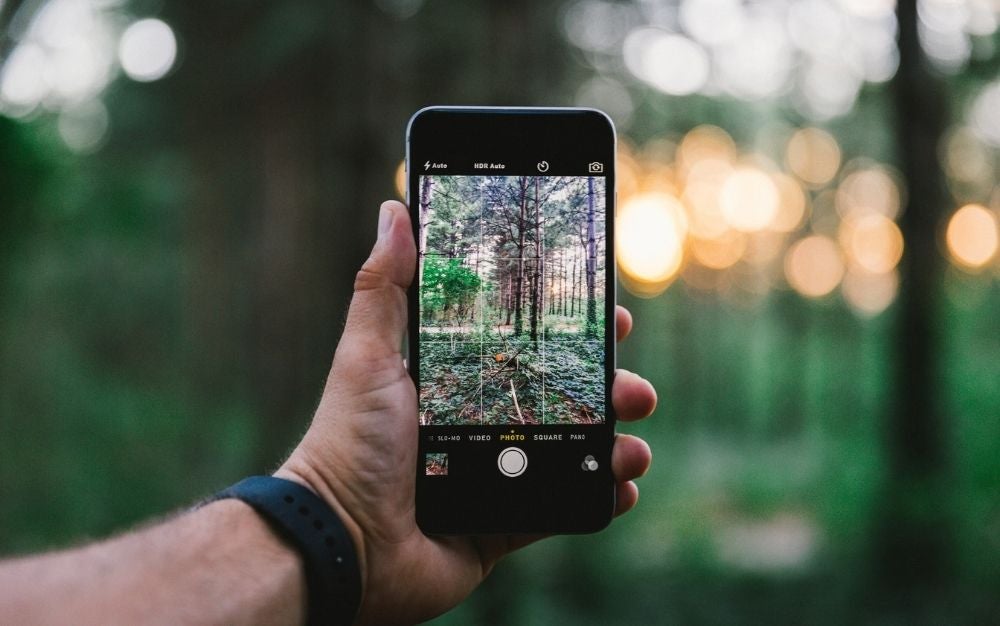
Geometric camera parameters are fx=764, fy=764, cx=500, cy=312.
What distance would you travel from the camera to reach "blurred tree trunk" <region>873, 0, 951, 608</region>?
16.1ft

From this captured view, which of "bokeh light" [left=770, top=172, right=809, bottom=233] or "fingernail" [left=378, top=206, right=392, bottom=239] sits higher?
"bokeh light" [left=770, top=172, right=809, bottom=233]

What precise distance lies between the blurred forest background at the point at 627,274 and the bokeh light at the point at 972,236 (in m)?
0.04

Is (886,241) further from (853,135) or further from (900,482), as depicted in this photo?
(900,482)

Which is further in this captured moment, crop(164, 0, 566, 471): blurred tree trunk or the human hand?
crop(164, 0, 566, 471): blurred tree trunk

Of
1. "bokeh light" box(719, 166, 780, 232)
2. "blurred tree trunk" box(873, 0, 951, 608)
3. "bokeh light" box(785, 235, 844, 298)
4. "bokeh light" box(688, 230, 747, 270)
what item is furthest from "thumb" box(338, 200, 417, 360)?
"bokeh light" box(785, 235, 844, 298)

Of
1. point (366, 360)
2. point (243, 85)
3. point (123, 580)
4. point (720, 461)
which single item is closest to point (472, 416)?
point (366, 360)

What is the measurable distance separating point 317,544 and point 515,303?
25.6 inches

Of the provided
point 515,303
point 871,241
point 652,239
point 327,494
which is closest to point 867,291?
point 871,241

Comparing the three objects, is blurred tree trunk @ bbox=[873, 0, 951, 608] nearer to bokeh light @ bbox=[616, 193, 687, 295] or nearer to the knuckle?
bokeh light @ bbox=[616, 193, 687, 295]

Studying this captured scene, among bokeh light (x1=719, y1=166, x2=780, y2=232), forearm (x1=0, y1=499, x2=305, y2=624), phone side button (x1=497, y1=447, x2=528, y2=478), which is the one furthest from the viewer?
bokeh light (x1=719, y1=166, x2=780, y2=232)

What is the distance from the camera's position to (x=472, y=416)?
5.49 feet

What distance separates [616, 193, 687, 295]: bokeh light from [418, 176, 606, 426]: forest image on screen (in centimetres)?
390

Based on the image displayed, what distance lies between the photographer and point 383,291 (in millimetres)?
1609

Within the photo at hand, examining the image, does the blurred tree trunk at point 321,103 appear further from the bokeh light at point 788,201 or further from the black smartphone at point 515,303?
the bokeh light at point 788,201
